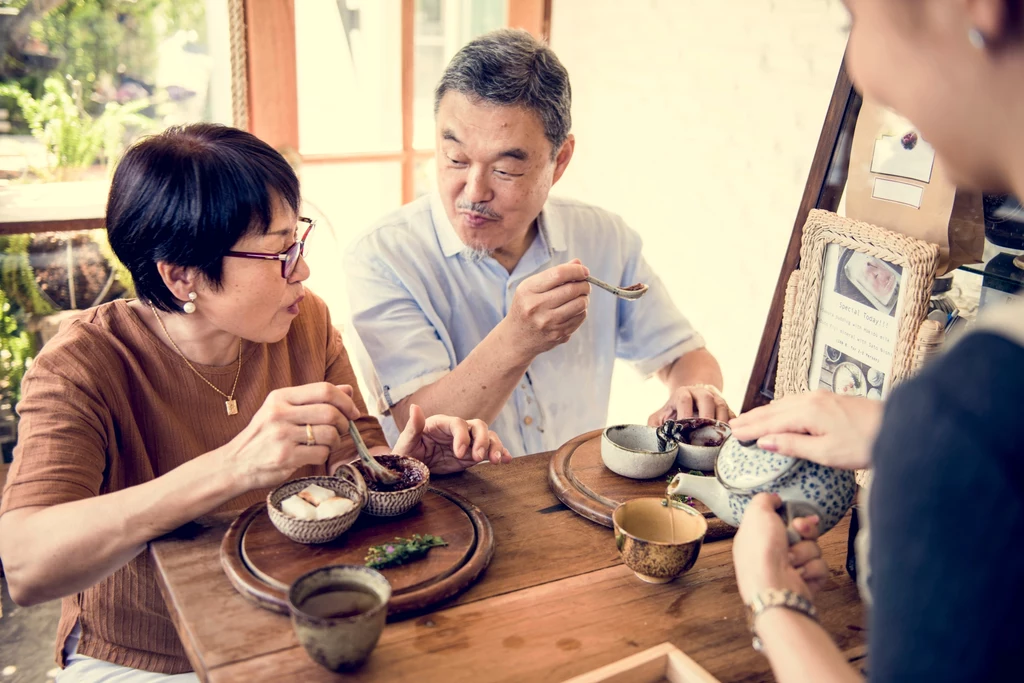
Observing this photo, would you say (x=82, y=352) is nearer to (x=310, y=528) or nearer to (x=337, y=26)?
(x=310, y=528)

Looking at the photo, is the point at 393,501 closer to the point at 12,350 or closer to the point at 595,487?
the point at 595,487

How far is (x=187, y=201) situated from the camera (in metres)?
1.67

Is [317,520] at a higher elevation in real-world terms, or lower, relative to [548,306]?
lower

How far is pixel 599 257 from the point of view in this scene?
2621 millimetres

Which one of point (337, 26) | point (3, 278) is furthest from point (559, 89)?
point (3, 278)

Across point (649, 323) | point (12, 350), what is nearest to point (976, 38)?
point (649, 323)

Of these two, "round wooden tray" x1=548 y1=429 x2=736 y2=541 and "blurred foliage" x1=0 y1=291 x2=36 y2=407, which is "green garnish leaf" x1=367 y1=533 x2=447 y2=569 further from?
"blurred foliage" x1=0 y1=291 x2=36 y2=407

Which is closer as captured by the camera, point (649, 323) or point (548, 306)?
point (548, 306)

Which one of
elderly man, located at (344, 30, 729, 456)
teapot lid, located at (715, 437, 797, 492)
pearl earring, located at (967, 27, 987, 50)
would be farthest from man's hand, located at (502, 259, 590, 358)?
pearl earring, located at (967, 27, 987, 50)

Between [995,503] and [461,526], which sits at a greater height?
[995,503]

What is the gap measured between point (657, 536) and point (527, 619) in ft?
0.97

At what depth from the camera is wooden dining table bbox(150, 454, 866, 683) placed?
1146 millimetres

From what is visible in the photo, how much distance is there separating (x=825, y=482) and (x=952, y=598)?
0.61 metres

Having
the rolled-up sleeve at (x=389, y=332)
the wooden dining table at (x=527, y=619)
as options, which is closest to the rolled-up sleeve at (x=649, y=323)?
the rolled-up sleeve at (x=389, y=332)
